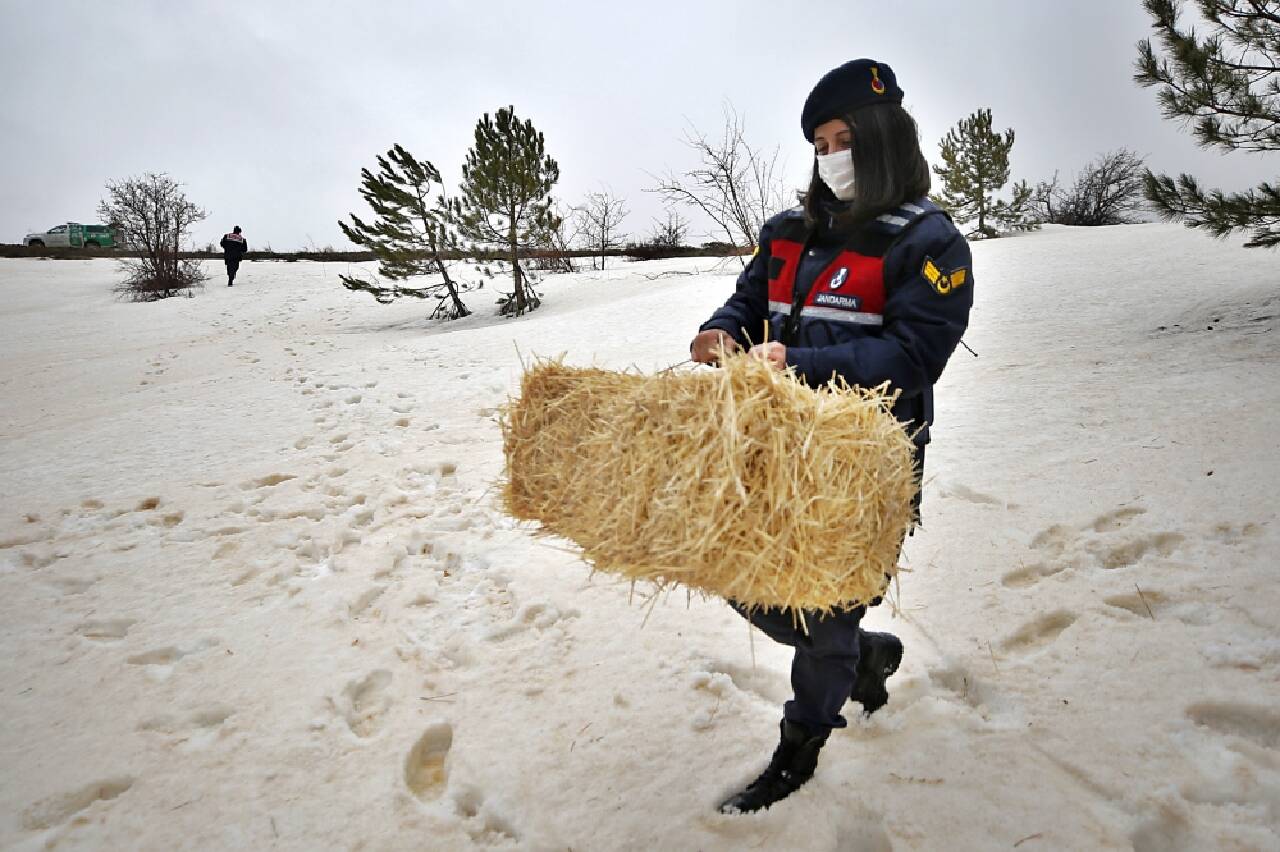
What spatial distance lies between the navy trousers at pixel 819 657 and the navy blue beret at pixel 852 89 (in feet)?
4.10

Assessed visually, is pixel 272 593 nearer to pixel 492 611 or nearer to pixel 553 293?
pixel 492 611

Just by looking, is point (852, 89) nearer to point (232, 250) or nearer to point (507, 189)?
point (507, 189)

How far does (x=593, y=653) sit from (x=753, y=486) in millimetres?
1627

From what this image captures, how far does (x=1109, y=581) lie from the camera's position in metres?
2.64

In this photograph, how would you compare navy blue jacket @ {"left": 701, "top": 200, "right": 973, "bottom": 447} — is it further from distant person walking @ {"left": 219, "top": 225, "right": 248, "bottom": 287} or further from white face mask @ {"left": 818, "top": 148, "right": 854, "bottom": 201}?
distant person walking @ {"left": 219, "top": 225, "right": 248, "bottom": 287}

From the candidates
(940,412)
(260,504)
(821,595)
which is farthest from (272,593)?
(940,412)

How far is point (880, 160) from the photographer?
1616mm

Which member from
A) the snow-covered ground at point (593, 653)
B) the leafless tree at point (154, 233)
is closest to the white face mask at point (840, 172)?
the snow-covered ground at point (593, 653)

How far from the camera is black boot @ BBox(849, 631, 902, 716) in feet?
6.88

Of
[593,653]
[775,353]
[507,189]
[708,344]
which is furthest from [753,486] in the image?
[507,189]

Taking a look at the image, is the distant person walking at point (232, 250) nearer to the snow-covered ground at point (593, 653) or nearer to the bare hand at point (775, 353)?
the snow-covered ground at point (593, 653)

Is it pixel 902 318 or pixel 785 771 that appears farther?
pixel 785 771

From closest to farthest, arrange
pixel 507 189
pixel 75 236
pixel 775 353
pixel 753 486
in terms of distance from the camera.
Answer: pixel 753 486 → pixel 775 353 → pixel 507 189 → pixel 75 236

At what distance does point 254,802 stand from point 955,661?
2.38m
